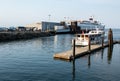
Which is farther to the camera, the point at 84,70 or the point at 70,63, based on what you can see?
the point at 70,63

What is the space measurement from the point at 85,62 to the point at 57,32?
336 ft

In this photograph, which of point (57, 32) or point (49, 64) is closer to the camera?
point (49, 64)

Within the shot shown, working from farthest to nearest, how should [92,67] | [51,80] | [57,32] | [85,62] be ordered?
[57,32]
[85,62]
[92,67]
[51,80]

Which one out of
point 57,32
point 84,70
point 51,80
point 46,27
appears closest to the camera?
point 51,80

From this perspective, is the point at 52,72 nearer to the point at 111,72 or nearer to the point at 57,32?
the point at 111,72

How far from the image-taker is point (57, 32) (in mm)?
136000

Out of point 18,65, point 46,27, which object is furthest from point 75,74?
point 46,27

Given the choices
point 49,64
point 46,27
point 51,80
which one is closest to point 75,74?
point 51,80

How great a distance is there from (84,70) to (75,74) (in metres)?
2.31

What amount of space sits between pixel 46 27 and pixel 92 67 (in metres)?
118

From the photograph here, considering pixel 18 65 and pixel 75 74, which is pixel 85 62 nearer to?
pixel 75 74

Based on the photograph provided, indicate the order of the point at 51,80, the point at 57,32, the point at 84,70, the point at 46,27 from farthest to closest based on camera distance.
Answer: the point at 46,27 < the point at 57,32 < the point at 84,70 < the point at 51,80

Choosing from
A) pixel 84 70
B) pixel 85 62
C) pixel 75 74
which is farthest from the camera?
pixel 85 62

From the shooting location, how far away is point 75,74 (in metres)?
26.8
